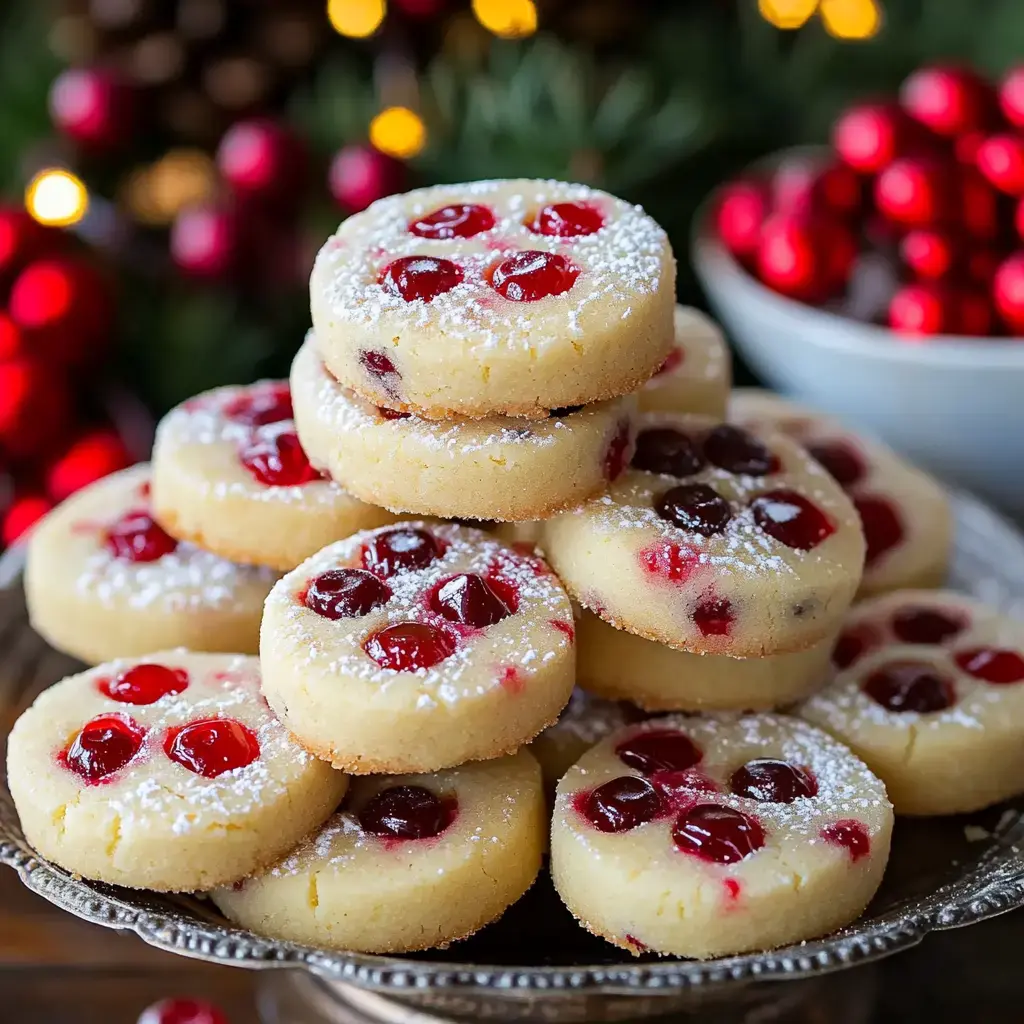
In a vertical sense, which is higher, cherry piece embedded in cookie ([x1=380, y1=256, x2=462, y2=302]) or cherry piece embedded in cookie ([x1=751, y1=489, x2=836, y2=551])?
cherry piece embedded in cookie ([x1=380, y1=256, x2=462, y2=302])

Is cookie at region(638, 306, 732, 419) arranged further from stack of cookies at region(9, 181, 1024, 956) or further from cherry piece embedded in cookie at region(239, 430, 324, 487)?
cherry piece embedded in cookie at region(239, 430, 324, 487)

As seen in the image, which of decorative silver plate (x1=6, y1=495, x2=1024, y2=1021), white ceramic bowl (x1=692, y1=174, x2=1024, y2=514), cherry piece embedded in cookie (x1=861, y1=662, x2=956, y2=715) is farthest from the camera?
white ceramic bowl (x1=692, y1=174, x2=1024, y2=514)

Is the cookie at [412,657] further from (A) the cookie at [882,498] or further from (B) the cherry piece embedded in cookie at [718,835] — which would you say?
(A) the cookie at [882,498]

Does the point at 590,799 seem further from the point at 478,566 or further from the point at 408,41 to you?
the point at 408,41

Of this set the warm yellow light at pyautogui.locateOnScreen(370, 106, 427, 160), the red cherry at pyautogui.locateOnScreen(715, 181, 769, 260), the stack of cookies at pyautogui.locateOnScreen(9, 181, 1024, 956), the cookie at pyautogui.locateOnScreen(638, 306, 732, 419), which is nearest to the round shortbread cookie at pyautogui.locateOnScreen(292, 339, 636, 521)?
the stack of cookies at pyautogui.locateOnScreen(9, 181, 1024, 956)

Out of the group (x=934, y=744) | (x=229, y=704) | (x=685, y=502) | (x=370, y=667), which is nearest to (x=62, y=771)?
(x=229, y=704)
